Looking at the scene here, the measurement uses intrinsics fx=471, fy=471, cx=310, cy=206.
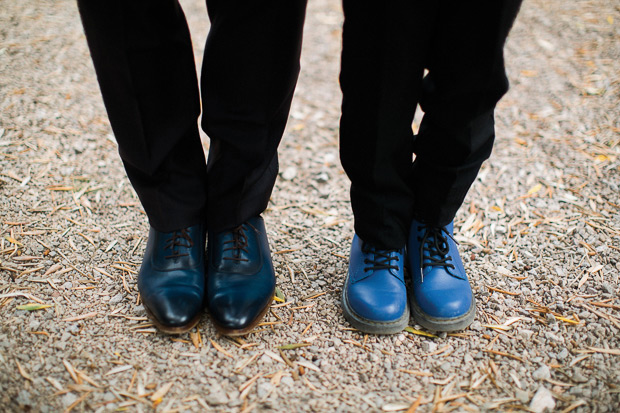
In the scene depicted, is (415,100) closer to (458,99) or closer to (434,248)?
(458,99)

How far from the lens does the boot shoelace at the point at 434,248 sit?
1.52 metres

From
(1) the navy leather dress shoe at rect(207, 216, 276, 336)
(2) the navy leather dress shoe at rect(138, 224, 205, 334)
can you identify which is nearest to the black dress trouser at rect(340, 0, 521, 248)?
(1) the navy leather dress shoe at rect(207, 216, 276, 336)

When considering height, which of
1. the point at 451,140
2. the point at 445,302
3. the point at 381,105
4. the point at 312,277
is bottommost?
the point at 312,277

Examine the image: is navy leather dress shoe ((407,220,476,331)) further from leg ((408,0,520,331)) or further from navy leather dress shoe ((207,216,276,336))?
navy leather dress shoe ((207,216,276,336))

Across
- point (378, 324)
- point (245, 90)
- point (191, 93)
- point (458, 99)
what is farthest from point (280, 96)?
point (378, 324)

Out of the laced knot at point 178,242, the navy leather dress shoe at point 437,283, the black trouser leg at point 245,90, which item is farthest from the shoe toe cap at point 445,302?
the laced knot at point 178,242

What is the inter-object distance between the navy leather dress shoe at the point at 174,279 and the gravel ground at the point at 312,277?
10 cm

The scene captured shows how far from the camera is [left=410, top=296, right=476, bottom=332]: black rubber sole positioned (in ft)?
4.75

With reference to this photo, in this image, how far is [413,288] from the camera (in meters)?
1.53

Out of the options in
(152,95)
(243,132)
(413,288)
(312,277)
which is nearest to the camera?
(152,95)

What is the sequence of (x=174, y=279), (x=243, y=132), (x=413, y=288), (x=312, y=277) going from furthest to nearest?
(x=312, y=277) → (x=413, y=288) → (x=174, y=279) → (x=243, y=132)

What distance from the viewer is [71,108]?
252 centimetres

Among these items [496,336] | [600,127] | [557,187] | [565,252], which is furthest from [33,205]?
[600,127]

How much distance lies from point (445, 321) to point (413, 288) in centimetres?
15
